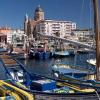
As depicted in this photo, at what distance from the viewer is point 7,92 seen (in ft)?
89.5

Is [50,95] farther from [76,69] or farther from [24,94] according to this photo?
[76,69]

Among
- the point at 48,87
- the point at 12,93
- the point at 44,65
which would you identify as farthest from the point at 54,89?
the point at 44,65

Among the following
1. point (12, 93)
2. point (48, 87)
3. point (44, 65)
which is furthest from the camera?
point (44, 65)

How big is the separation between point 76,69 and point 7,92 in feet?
87.1

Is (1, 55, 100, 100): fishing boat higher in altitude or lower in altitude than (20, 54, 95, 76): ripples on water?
higher

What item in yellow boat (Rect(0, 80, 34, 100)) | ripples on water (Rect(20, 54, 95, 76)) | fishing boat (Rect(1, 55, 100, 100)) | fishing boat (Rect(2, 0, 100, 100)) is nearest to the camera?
fishing boat (Rect(2, 0, 100, 100))

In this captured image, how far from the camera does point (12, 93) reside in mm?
26703

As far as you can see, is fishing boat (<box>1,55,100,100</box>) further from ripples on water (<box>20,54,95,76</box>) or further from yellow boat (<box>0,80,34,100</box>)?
ripples on water (<box>20,54,95,76</box>)

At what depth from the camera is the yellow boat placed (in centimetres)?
2422

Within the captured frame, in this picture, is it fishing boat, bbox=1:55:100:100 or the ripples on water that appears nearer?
fishing boat, bbox=1:55:100:100

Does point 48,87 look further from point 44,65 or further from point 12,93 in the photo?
point 44,65

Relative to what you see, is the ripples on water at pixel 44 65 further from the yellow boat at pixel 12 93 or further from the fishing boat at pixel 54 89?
the yellow boat at pixel 12 93

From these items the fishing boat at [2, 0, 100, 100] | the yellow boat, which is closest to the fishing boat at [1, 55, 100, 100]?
the fishing boat at [2, 0, 100, 100]

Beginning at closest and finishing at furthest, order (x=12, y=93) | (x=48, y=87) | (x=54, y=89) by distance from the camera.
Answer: (x=12, y=93) < (x=54, y=89) < (x=48, y=87)
